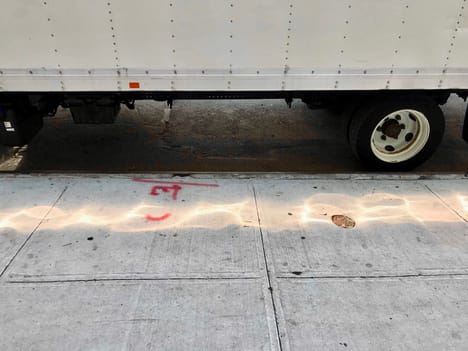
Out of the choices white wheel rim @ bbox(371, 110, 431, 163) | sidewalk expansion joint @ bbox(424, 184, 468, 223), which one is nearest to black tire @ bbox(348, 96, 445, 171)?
white wheel rim @ bbox(371, 110, 431, 163)

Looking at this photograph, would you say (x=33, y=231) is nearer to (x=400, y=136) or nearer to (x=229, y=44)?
(x=229, y=44)

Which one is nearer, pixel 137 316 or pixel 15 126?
pixel 137 316

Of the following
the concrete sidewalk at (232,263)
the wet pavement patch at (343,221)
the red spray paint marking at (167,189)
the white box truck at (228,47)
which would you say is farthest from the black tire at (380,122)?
the red spray paint marking at (167,189)

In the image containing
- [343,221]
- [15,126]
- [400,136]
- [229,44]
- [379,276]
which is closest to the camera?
[379,276]

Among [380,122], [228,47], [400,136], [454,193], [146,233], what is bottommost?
[146,233]

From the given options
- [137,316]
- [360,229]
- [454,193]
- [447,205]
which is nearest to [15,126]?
[137,316]

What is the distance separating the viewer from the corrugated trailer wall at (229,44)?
10.7 ft

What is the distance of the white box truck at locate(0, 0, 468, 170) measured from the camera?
3.28 meters

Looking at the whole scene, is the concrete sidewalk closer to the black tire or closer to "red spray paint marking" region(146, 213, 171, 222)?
"red spray paint marking" region(146, 213, 171, 222)

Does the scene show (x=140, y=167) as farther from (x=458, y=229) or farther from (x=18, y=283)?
(x=458, y=229)

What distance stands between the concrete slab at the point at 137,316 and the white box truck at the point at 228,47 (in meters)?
1.89

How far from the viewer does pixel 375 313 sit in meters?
2.35

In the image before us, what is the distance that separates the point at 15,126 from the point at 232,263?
2744mm

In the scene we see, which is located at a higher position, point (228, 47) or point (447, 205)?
point (228, 47)
